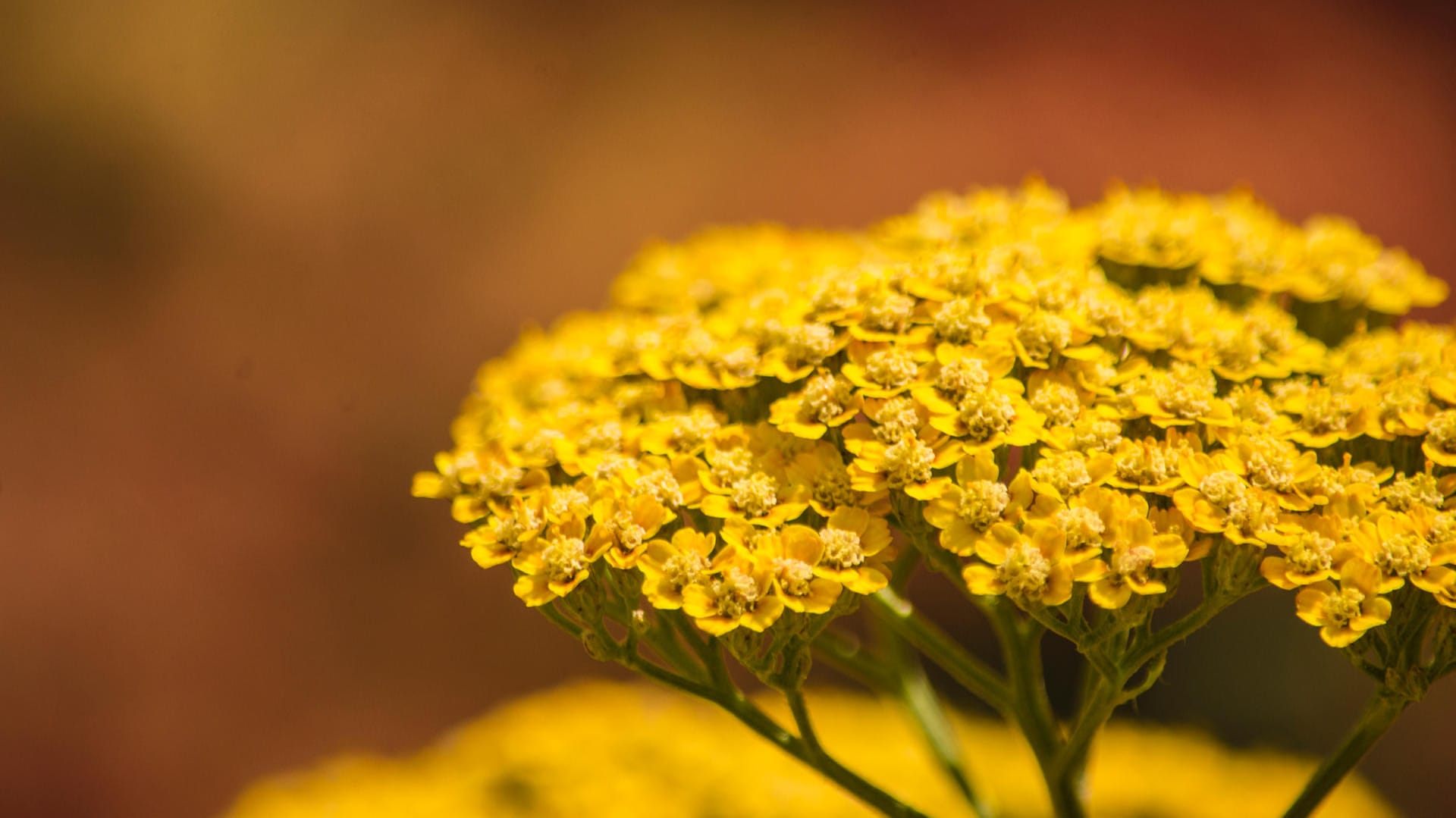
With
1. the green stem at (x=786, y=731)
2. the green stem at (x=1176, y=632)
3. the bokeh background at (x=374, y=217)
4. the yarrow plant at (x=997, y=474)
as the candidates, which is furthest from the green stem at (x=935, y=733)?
the bokeh background at (x=374, y=217)

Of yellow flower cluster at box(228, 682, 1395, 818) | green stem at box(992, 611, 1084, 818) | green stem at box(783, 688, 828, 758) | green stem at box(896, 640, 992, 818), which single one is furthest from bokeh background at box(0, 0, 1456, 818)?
green stem at box(783, 688, 828, 758)

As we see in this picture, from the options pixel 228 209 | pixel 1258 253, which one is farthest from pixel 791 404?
pixel 228 209

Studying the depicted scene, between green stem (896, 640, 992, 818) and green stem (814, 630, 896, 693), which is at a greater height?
green stem (814, 630, 896, 693)

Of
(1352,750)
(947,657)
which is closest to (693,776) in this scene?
(947,657)

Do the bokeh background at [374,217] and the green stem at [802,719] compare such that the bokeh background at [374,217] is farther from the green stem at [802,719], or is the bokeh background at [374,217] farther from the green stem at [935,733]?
the green stem at [802,719]

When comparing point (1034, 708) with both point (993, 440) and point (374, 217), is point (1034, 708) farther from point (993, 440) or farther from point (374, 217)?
point (374, 217)

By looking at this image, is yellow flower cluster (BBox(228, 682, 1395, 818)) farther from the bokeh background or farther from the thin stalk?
the bokeh background
